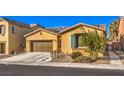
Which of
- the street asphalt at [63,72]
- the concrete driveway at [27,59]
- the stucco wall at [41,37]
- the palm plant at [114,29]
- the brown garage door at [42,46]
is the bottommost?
the street asphalt at [63,72]

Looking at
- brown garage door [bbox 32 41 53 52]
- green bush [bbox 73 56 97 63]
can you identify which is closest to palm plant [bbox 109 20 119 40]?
brown garage door [bbox 32 41 53 52]

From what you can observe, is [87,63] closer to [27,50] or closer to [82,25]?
[82,25]

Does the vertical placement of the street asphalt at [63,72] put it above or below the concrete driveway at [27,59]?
below

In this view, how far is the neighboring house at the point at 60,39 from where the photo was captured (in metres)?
21.5

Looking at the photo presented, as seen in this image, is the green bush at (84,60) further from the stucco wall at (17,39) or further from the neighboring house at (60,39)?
the stucco wall at (17,39)

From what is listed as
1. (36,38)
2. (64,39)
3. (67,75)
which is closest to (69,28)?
(64,39)

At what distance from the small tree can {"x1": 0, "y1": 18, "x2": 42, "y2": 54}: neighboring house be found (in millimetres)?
10202

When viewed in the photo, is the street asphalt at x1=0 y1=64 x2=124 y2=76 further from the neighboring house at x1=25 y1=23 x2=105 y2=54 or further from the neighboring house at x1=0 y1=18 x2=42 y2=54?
the neighboring house at x1=0 y1=18 x2=42 y2=54

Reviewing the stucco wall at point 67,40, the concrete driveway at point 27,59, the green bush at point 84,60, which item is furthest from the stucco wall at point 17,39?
the green bush at point 84,60

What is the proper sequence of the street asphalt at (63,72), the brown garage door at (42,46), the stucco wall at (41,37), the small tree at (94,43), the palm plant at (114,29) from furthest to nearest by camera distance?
the palm plant at (114,29)
the brown garage door at (42,46)
the stucco wall at (41,37)
the small tree at (94,43)
the street asphalt at (63,72)

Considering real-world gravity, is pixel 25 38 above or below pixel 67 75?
above

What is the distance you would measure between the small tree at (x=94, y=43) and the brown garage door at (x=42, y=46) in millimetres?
6292

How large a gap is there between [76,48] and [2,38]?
9.12m

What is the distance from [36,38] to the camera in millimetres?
24250
